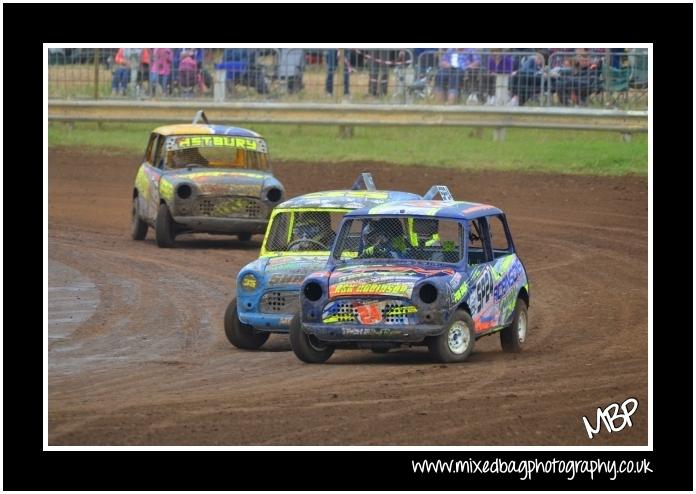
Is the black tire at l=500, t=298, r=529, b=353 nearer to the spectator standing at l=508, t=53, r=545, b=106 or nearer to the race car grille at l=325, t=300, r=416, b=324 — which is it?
the race car grille at l=325, t=300, r=416, b=324

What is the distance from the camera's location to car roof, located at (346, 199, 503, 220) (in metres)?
12.9

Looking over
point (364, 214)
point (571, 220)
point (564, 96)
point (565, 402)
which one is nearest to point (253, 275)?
point (364, 214)

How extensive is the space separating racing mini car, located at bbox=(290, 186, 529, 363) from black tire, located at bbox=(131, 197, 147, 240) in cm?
770

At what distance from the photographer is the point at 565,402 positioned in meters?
10.8

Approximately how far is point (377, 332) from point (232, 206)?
7.37 meters

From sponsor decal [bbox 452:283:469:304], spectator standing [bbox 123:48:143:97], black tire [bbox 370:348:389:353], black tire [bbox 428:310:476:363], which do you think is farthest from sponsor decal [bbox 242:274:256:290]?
spectator standing [bbox 123:48:143:97]

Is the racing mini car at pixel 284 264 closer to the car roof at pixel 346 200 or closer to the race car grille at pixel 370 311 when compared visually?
the car roof at pixel 346 200

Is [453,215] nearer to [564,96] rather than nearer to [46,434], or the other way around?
[46,434]

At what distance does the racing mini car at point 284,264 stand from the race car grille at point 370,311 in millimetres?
543

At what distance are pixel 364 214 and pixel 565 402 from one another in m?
2.94

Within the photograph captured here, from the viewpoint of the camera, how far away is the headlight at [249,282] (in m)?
13.3

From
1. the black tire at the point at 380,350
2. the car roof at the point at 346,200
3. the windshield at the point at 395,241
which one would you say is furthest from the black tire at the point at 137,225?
the black tire at the point at 380,350

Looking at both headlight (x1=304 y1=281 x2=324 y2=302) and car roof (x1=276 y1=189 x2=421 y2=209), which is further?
car roof (x1=276 y1=189 x2=421 y2=209)

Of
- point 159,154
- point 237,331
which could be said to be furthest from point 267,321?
point 159,154
